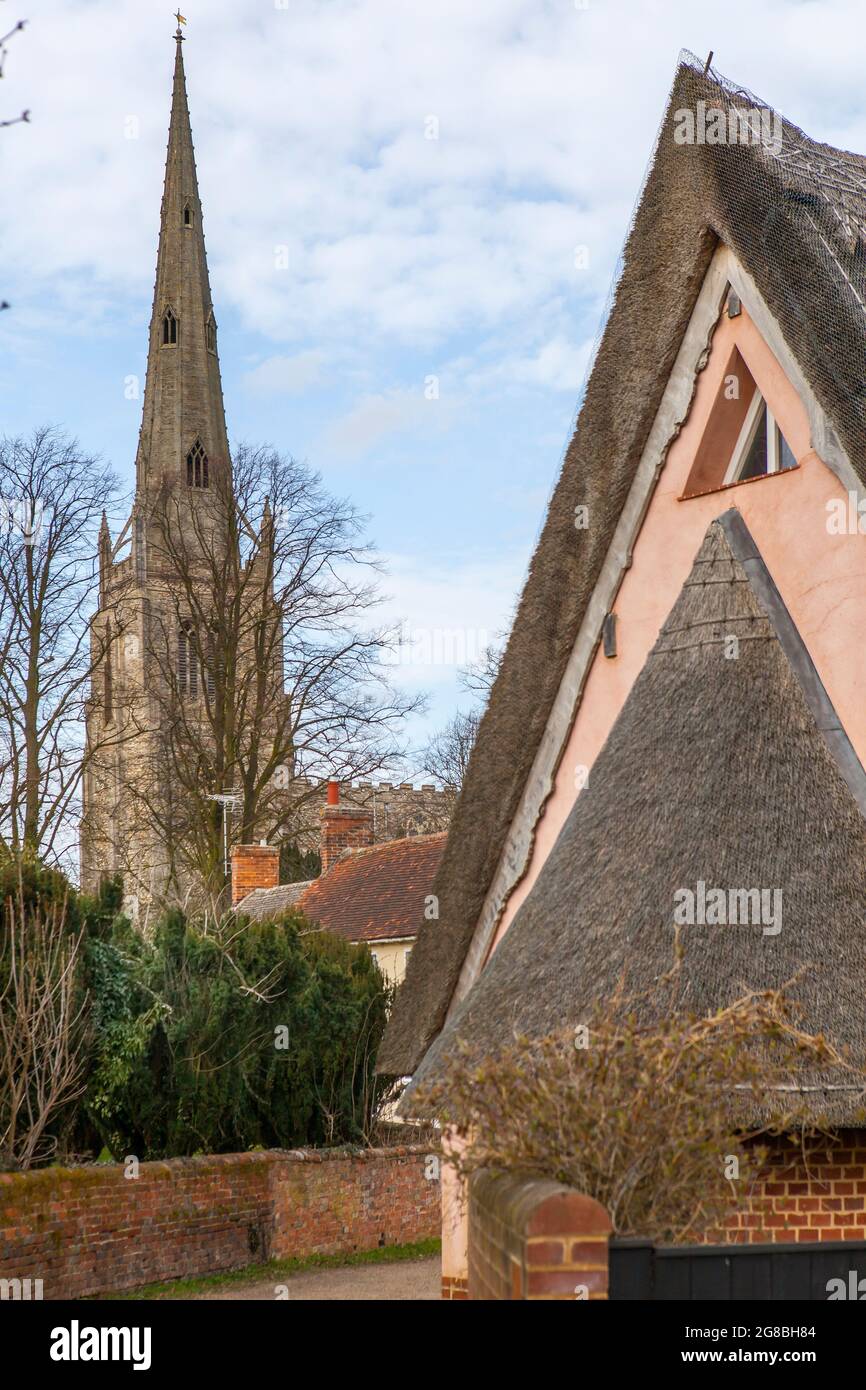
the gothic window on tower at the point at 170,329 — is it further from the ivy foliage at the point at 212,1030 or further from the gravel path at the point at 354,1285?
the gravel path at the point at 354,1285

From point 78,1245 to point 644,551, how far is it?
8.35 metres

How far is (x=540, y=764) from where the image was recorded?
36.0 feet

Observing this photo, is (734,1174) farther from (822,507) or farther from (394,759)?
(394,759)

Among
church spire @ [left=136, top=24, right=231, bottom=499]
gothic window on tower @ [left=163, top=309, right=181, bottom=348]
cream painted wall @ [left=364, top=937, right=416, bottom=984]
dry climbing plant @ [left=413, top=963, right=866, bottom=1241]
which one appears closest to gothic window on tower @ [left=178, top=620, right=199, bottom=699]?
cream painted wall @ [left=364, top=937, right=416, bottom=984]

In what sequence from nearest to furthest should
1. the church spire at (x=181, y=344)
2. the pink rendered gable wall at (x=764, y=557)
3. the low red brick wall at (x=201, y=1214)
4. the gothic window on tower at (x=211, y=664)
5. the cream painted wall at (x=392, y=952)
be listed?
1. the pink rendered gable wall at (x=764, y=557)
2. the low red brick wall at (x=201, y=1214)
3. the cream painted wall at (x=392, y=952)
4. the gothic window on tower at (x=211, y=664)
5. the church spire at (x=181, y=344)

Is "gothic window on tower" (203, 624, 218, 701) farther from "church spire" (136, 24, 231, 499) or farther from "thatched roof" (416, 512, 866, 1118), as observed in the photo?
"church spire" (136, 24, 231, 499)

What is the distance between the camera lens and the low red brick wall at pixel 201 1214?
1392cm

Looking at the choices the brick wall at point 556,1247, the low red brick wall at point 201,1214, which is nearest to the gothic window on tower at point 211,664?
the low red brick wall at point 201,1214

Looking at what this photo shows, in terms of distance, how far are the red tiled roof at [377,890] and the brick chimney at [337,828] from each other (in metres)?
0.97

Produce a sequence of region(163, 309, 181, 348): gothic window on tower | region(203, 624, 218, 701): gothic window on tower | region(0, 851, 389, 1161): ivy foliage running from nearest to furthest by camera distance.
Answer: region(0, 851, 389, 1161): ivy foliage, region(203, 624, 218, 701): gothic window on tower, region(163, 309, 181, 348): gothic window on tower

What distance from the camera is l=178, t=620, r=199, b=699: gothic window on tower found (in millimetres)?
32594

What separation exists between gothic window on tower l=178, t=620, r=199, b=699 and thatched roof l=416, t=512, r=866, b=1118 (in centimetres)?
2364

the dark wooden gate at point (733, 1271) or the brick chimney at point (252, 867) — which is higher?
the brick chimney at point (252, 867)
